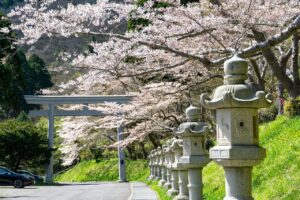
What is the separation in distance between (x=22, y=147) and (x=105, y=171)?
11.8m

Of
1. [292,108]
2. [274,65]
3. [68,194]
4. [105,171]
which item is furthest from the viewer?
[105,171]

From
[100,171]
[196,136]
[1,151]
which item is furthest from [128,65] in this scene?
[100,171]

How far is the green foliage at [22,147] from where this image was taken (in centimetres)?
3794

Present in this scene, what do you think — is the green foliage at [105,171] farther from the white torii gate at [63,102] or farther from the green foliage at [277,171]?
the green foliage at [277,171]

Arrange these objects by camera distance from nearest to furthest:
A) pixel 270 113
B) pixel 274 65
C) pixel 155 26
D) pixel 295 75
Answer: pixel 155 26 < pixel 274 65 < pixel 295 75 < pixel 270 113

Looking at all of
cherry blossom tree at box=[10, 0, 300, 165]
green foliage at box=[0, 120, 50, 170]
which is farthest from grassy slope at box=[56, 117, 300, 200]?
green foliage at box=[0, 120, 50, 170]

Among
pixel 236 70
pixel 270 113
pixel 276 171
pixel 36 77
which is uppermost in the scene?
pixel 36 77

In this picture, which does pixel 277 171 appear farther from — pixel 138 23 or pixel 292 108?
pixel 138 23

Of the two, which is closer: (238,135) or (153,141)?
(238,135)

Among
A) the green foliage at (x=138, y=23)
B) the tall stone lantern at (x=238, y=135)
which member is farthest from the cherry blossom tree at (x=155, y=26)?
the tall stone lantern at (x=238, y=135)

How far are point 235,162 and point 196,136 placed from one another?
3.40 m

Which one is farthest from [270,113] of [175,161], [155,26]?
[155,26]

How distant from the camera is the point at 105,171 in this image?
4825 centimetres

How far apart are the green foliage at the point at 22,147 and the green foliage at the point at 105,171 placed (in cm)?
785
